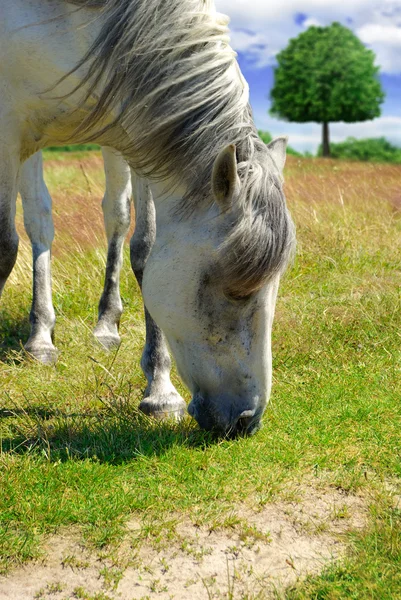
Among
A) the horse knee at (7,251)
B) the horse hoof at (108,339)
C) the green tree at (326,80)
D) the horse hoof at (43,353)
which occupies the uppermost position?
the horse knee at (7,251)

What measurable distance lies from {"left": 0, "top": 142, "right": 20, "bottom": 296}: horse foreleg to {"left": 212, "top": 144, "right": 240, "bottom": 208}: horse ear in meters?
1.08

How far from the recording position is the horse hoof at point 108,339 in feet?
16.0

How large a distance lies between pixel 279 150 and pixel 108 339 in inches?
89.7

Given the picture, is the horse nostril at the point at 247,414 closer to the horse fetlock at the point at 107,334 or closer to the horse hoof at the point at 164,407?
the horse hoof at the point at 164,407

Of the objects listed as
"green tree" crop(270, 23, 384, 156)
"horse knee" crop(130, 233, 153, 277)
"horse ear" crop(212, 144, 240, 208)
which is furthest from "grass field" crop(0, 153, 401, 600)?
"green tree" crop(270, 23, 384, 156)

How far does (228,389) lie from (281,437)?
0.50 metres

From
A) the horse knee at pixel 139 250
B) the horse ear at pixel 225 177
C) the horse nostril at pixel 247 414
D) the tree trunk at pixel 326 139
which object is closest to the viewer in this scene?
the horse ear at pixel 225 177

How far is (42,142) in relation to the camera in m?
3.29

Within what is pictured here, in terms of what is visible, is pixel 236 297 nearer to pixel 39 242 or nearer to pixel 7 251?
pixel 7 251

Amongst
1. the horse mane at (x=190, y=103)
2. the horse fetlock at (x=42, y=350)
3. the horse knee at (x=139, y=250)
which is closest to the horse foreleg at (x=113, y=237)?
the horse fetlock at (x=42, y=350)

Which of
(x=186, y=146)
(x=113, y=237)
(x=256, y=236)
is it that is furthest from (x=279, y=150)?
(x=113, y=237)

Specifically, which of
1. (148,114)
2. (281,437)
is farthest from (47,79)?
(281,437)

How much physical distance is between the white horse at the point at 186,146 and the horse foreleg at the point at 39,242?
1.77m

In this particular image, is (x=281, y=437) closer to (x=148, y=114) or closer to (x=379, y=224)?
(x=148, y=114)
